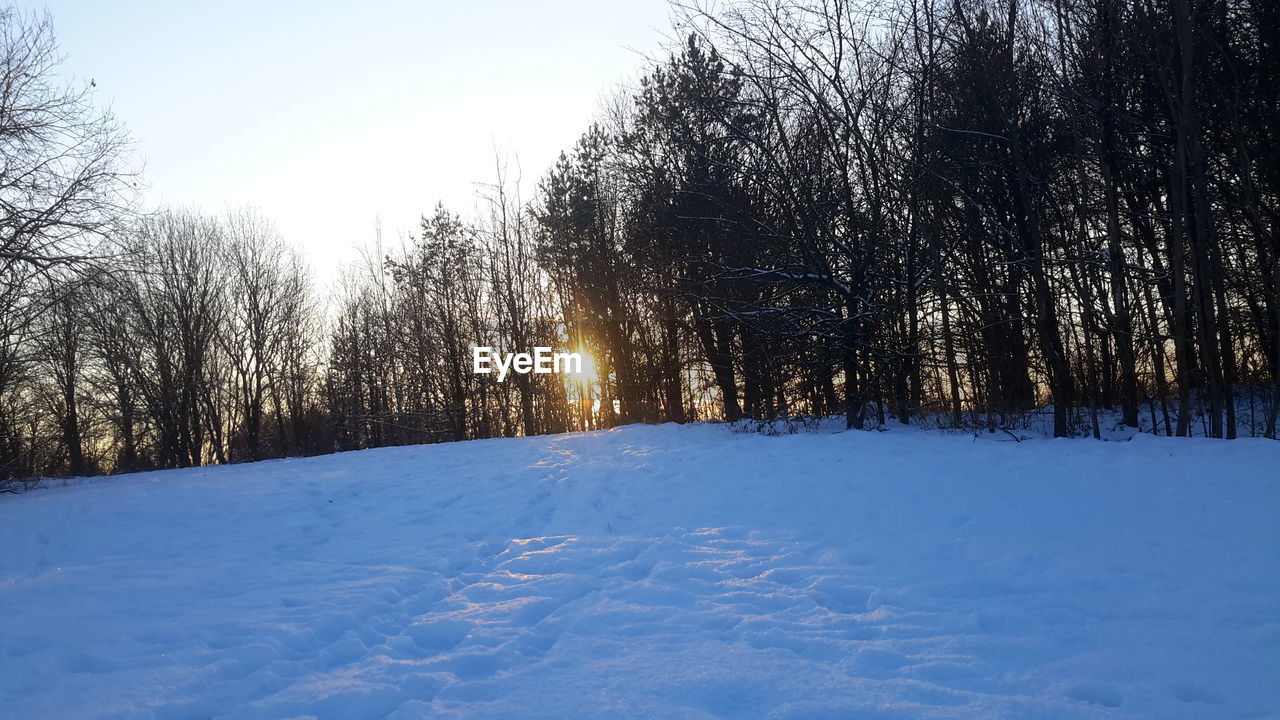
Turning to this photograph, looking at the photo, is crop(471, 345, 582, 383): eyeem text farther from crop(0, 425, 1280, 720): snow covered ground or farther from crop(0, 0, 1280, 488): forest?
crop(0, 425, 1280, 720): snow covered ground

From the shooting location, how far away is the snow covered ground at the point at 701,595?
11.7 ft

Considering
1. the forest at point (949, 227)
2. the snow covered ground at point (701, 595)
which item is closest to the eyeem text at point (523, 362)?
the forest at point (949, 227)

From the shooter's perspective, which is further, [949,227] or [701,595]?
[949,227]

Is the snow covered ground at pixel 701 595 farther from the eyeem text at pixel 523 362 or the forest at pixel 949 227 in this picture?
the eyeem text at pixel 523 362

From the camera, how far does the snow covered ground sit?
357 centimetres

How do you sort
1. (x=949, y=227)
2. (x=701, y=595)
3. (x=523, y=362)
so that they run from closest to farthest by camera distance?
(x=701, y=595), (x=949, y=227), (x=523, y=362)

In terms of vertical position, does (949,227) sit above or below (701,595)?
above

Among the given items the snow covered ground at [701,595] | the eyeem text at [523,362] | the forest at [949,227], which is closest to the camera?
the snow covered ground at [701,595]

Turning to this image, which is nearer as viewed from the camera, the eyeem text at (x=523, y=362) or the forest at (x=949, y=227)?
the forest at (x=949, y=227)

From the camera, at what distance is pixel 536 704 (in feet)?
11.6

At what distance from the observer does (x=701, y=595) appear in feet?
17.0

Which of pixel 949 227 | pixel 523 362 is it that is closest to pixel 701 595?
pixel 949 227

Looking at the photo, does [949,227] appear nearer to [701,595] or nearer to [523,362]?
[701,595]

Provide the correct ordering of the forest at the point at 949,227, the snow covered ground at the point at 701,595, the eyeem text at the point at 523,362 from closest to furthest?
the snow covered ground at the point at 701,595
the forest at the point at 949,227
the eyeem text at the point at 523,362
